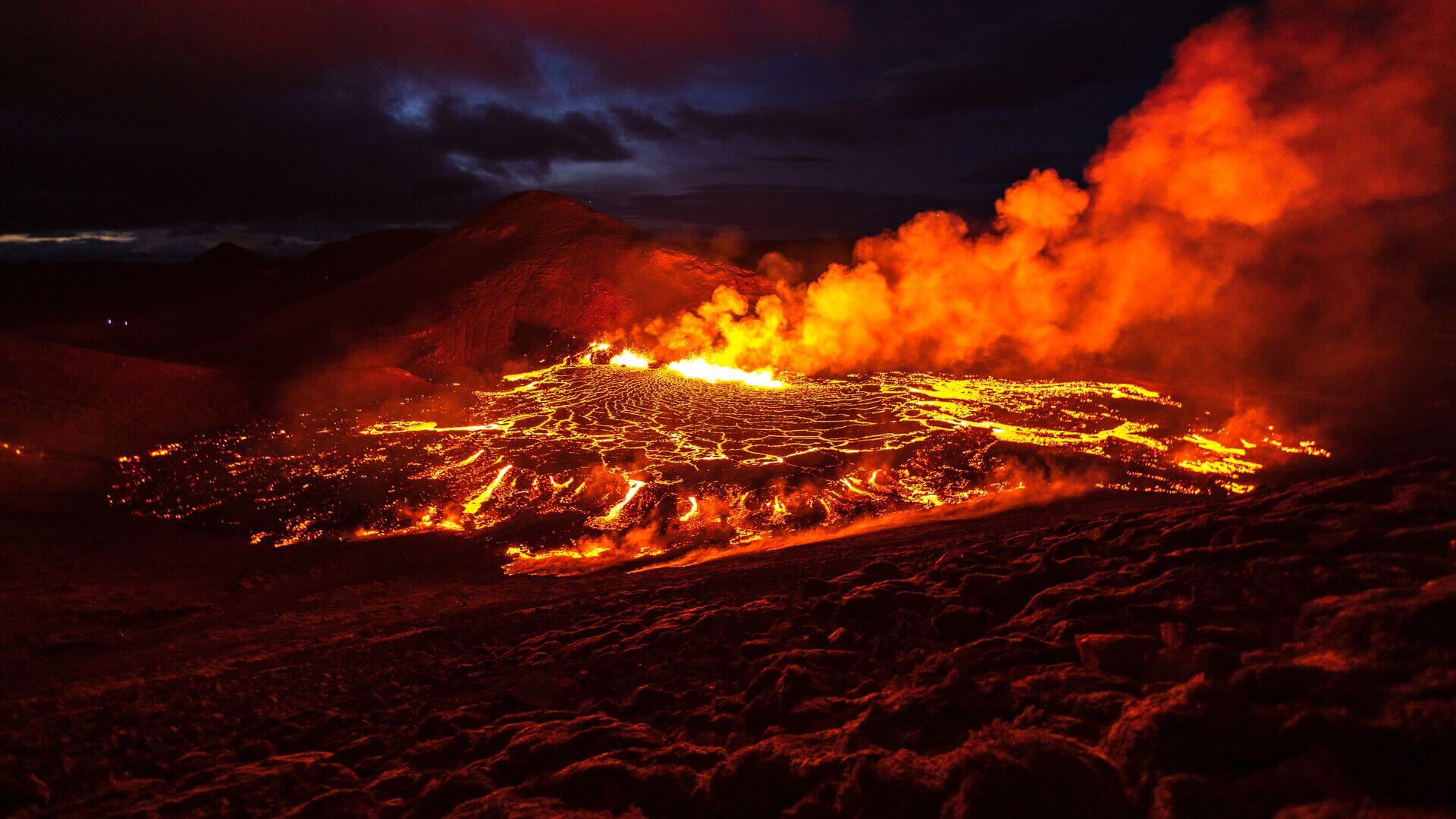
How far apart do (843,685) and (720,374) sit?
70.2 feet

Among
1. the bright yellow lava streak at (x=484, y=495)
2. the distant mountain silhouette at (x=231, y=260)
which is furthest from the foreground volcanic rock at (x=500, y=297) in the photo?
the distant mountain silhouette at (x=231, y=260)

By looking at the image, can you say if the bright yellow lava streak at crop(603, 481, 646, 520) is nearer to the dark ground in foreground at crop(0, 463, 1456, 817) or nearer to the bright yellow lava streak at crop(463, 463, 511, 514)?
the bright yellow lava streak at crop(463, 463, 511, 514)

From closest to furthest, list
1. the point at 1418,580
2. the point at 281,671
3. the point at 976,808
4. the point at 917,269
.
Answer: the point at 976,808
the point at 1418,580
the point at 281,671
the point at 917,269

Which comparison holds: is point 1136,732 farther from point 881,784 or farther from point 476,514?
point 476,514

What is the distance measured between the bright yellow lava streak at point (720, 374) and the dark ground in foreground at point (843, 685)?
15654 millimetres

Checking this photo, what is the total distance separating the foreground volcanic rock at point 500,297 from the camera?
2773cm

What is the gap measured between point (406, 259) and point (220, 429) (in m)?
20.8

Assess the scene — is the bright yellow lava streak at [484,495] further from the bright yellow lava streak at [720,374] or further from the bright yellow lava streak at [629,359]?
the bright yellow lava streak at [629,359]

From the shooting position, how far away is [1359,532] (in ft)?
17.4

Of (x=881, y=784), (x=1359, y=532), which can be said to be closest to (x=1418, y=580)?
(x=1359, y=532)

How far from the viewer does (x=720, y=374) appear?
26438 mm

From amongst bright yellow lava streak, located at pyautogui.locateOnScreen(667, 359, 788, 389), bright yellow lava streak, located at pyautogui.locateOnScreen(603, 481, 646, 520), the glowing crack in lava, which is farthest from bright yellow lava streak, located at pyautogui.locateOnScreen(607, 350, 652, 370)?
bright yellow lava streak, located at pyautogui.locateOnScreen(603, 481, 646, 520)

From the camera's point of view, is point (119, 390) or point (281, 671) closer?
point (281, 671)

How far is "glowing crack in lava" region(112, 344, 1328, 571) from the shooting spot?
12.6m
